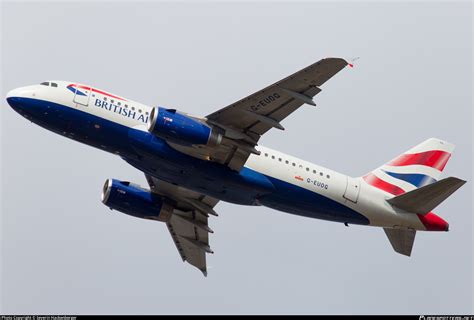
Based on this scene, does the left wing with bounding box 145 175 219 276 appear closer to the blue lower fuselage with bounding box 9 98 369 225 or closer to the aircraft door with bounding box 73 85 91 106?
the blue lower fuselage with bounding box 9 98 369 225

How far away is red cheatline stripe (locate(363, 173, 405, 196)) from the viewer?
47906 millimetres

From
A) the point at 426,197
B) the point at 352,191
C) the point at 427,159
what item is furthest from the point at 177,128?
the point at 427,159

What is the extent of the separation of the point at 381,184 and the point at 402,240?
132 inches

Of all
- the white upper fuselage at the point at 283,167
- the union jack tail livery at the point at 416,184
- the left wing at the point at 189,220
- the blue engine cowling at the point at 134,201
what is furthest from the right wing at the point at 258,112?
the blue engine cowling at the point at 134,201

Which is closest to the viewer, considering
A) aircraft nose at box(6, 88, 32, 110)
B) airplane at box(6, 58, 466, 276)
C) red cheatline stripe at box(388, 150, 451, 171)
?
airplane at box(6, 58, 466, 276)

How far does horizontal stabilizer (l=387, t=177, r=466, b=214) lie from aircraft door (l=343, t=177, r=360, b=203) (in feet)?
6.15

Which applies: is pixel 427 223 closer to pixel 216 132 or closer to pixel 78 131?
pixel 216 132

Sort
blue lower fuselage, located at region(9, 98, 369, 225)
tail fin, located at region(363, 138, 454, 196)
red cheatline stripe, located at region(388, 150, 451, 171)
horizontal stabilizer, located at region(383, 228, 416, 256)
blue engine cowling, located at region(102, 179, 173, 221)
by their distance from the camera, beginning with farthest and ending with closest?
blue engine cowling, located at region(102, 179, 173, 221) < red cheatline stripe, located at region(388, 150, 451, 171) < tail fin, located at region(363, 138, 454, 196) < horizontal stabilizer, located at region(383, 228, 416, 256) < blue lower fuselage, located at region(9, 98, 369, 225)

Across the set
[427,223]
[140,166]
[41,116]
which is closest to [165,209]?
[140,166]

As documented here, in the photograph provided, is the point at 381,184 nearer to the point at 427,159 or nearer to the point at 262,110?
the point at 427,159

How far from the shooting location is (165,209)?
169ft

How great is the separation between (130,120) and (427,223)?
1713cm

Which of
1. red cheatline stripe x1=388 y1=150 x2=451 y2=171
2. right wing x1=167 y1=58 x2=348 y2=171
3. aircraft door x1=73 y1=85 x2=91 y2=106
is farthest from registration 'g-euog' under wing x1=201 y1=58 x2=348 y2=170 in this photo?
red cheatline stripe x1=388 y1=150 x2=451 y2=171

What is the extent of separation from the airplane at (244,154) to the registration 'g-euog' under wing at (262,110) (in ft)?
Result: 0.17
